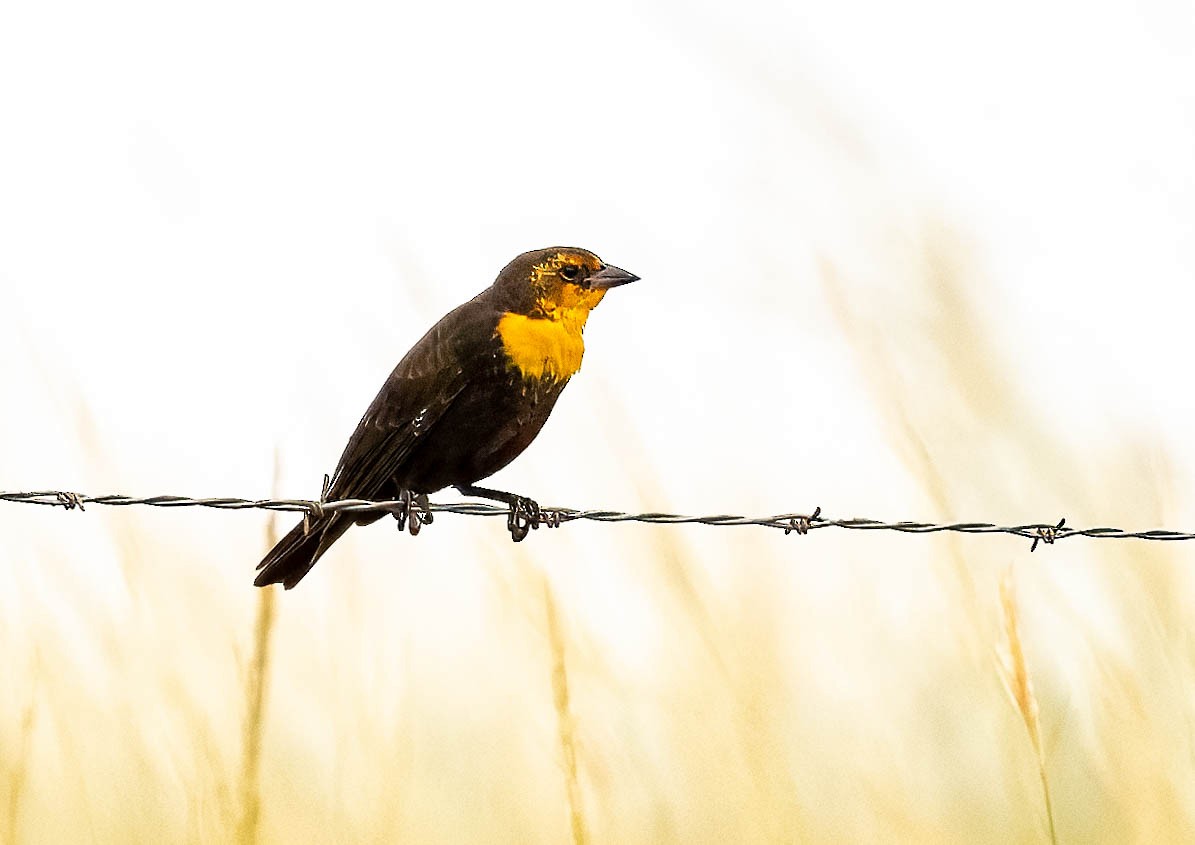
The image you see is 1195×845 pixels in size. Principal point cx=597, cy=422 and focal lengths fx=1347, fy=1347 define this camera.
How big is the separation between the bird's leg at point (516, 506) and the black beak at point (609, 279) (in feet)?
2.18

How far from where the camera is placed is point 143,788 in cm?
296

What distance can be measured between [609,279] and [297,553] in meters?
1.20

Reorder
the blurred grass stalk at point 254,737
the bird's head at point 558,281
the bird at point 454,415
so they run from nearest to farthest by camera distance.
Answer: the blurred grass stalk at point 254,737 < the bird at point 454,415 < the bird's head at point 558,281

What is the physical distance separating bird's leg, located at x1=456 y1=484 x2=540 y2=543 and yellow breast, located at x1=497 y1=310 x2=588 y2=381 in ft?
1.15

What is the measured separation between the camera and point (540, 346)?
371 centimetres

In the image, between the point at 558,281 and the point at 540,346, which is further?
the point at 558,281

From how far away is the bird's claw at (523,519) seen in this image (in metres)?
3.42

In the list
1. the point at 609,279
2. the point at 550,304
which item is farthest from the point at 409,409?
the point at 609,279

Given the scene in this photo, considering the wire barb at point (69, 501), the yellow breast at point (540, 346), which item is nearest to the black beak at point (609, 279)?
the yellow breast at point (540, 346)

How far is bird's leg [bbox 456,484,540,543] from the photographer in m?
3.42

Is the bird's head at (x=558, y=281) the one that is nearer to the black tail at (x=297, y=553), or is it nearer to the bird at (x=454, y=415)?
the bird at (x=454, y=415)

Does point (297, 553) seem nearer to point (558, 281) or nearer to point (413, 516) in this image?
point (413, 516)

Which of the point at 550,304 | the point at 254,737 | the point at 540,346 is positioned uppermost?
the point at 550,304

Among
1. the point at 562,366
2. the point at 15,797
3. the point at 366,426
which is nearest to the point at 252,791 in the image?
the point at 15,797
